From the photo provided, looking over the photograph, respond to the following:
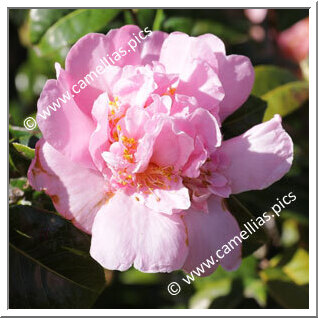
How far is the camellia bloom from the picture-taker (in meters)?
0.83

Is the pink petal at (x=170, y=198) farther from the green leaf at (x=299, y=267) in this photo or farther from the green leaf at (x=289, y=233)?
the green leaf at (x=289, y=233)

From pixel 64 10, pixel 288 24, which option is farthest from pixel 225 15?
pixel 64 10

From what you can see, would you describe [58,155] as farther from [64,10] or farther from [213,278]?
[213,278]

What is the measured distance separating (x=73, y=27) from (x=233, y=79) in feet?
1.43

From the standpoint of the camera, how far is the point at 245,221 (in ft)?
3.45

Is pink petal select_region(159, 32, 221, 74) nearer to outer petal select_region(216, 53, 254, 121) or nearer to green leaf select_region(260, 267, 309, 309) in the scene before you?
outer petal select_region(216, 53, 254, 121)

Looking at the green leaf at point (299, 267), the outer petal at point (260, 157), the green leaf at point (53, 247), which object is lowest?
the green leaf at point (299, 267)

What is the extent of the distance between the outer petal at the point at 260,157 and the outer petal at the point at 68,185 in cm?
24

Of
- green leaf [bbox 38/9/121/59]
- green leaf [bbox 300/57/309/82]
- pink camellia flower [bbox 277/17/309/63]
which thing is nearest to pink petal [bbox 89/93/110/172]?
green leaf [bbox 38/9/121/59]

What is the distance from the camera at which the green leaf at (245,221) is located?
1.02 meters

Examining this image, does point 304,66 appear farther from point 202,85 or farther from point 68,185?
point 68,185

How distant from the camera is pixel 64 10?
3.82ft

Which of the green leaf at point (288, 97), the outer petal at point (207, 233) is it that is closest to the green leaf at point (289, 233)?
the green leaf at point (288, 97)

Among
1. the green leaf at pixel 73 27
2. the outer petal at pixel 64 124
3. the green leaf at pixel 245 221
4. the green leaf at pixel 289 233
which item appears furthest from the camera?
the green leaf at pixel 289 233
